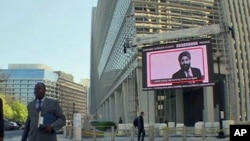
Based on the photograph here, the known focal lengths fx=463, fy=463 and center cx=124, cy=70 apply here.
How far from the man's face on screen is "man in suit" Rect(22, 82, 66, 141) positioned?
106 feet

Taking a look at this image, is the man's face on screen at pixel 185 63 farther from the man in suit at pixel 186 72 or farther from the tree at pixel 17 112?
the tree at pixel 17 112

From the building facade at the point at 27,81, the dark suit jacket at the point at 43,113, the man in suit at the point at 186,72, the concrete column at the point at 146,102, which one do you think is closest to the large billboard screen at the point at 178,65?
the man in suit at the point at 186,72

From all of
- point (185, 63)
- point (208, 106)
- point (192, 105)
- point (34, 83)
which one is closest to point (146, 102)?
point (208, 106)

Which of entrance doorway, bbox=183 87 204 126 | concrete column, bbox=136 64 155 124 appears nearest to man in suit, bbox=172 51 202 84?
concrete column, bbox=136 64 155 124

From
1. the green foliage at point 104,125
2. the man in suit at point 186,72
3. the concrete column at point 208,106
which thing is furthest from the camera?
the green foliage at point 104,125

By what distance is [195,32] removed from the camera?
46.9m

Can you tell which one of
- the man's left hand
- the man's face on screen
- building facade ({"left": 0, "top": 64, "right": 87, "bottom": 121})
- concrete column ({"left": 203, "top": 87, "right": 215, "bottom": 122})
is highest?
building facade ({"left": 0, "top": 64, "right": 87, "bottom": 121})

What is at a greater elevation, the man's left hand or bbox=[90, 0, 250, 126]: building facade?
bbox=[90, 0, 250, 126]: building facade

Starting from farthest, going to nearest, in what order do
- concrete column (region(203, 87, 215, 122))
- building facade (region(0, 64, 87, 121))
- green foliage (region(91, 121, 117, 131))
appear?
building facade (region(0, 64, 87, 121)) → green foliage (region(91, 121, 117, 131)) → concrete column (region(203, 87, 215, 122))

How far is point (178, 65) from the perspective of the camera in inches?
1499

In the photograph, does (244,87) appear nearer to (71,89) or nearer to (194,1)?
(194,1)

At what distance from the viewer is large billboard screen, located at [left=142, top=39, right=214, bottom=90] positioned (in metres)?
36.9

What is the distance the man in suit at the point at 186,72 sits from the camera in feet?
122

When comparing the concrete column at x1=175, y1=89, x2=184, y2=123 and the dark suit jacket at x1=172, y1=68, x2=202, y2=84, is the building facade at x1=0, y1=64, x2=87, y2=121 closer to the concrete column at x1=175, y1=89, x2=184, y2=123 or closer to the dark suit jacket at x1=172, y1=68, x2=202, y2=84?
the concrete column at x1=175, y1=89, x2=184, y2=123
